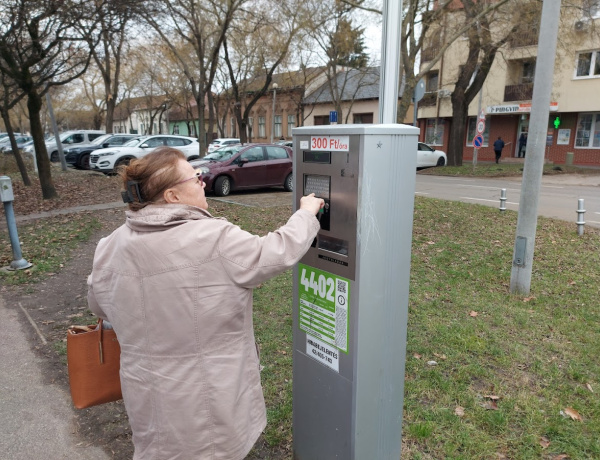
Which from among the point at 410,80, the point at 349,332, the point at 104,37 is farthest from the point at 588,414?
the point at 410,80

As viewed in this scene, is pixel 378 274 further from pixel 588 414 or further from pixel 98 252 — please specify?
pixel 588 414

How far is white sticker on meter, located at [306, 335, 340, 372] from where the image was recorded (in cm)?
216

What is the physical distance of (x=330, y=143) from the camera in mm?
1993

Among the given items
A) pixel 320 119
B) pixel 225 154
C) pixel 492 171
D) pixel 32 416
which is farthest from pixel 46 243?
pixel 320 119

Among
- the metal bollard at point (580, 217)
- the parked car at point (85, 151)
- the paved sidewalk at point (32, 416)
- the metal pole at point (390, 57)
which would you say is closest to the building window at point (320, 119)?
the parked car at point (85, 151)

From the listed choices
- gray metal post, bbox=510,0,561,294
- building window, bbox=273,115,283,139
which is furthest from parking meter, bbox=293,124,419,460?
building window, bbox=273,115,283,139

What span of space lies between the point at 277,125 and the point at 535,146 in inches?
1782

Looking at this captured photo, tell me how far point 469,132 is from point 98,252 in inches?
1286

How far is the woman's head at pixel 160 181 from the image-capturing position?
165cm

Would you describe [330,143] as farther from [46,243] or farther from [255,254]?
[46,243]

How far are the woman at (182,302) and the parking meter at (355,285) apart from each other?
297 millimetres

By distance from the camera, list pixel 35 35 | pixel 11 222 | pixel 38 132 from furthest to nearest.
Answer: pixel 38 132 → pixel 35 35 → pixel 11 222

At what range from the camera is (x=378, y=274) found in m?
2.02

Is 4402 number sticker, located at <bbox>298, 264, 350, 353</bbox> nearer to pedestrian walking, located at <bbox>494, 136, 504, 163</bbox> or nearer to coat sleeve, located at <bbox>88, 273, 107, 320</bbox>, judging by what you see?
coat sleeve, located at <bbox>88, 273, 107, 320</bbox>
